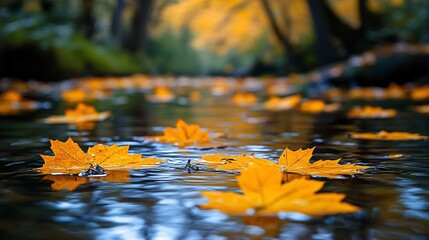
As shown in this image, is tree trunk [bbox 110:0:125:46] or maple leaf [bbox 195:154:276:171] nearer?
maple leaf [bbox 195:154:276:171]

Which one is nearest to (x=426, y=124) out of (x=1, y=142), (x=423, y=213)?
(x=1, y=142)

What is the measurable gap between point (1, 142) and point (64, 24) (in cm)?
1467

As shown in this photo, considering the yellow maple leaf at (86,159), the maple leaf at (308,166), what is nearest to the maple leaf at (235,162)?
the maple leaf at (308,166)

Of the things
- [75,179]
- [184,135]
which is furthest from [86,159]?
[184,135]

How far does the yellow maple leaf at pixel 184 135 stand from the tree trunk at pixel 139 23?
19.2 metres

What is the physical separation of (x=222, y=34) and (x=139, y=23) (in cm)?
1094

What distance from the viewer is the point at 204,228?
4.17ft

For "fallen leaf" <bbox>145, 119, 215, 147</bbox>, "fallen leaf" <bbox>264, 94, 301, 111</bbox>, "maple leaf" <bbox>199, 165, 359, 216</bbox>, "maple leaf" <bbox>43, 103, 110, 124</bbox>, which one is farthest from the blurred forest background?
"maple leaf" <bbox>199, 165, 359, 216</bbox>

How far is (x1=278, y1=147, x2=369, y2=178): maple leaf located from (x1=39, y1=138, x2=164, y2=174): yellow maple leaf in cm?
46

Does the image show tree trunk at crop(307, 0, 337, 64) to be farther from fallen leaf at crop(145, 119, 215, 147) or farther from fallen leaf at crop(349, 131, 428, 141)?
fallen leaf at crop(145, 119, 215, 147)

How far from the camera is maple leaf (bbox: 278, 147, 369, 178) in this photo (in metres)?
1.92

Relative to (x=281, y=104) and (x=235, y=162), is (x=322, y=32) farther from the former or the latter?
(x=235, y=162)

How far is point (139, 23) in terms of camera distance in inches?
872

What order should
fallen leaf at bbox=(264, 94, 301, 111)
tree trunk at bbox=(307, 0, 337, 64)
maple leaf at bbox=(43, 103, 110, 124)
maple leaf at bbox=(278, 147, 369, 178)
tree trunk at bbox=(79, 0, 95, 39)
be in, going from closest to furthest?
maple leaf at bbox=(278, 147, 369, 178) < maple leaf at bbox=(43, 103, 110, 124) < fallen leaf at bbox=(264, 94, 301, 111) < tree trunk at bbox=(307, 0, 337, 64) < tree trunk at bbox=(79, 0, 95, 39)
